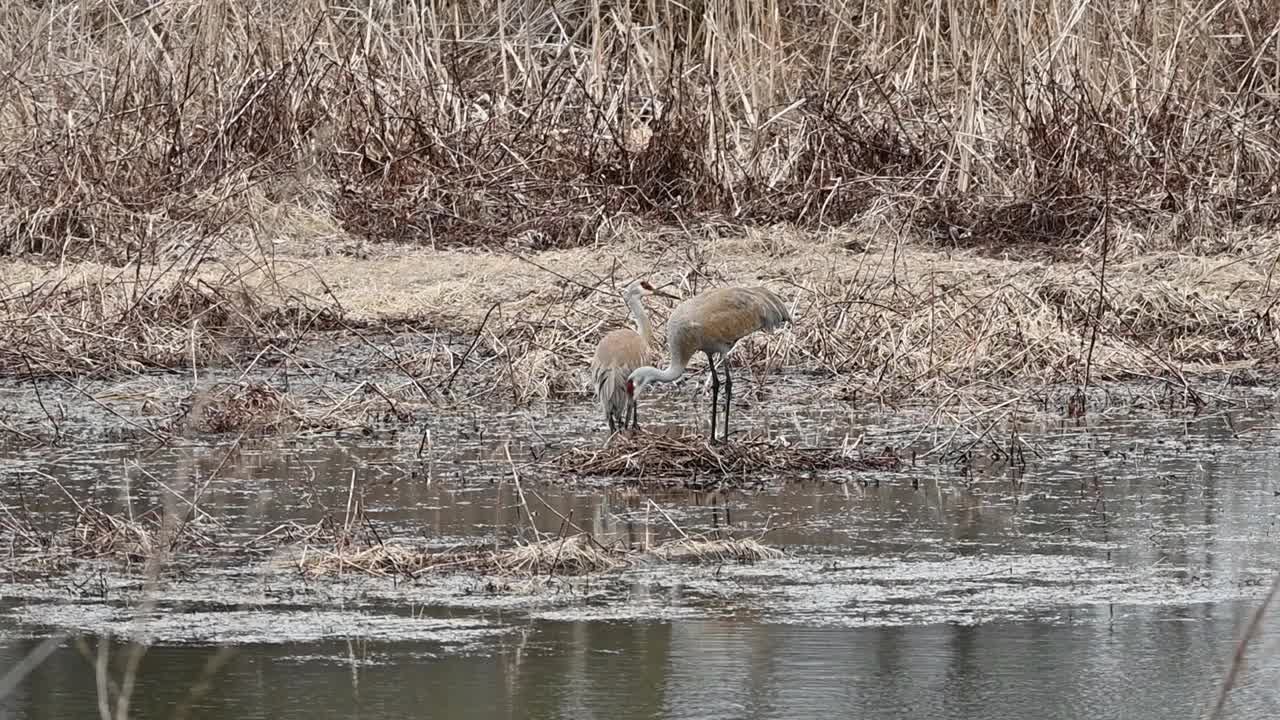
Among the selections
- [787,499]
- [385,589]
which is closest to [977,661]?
[385,589]

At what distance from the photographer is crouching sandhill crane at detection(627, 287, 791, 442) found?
350 inches

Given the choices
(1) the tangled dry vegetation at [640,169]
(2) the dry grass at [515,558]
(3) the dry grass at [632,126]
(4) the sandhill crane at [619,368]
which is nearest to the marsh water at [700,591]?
(2) the dry grass at [515,558]

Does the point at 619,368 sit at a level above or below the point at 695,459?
above

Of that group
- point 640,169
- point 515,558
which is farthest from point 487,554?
point 640,169

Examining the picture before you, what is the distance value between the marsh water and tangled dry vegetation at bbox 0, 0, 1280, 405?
2.10 meters

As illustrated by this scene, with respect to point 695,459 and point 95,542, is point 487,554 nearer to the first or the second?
point 95,542

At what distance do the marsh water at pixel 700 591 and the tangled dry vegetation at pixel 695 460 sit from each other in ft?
0.27

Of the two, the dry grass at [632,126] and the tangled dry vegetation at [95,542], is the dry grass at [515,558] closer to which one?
the tangled dry vegetation at [95,542]

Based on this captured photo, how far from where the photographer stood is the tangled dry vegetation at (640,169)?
11.1 m

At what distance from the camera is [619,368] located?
28.6 ft

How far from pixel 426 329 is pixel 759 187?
109 inches

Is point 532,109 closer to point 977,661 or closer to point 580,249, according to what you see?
point 580,249

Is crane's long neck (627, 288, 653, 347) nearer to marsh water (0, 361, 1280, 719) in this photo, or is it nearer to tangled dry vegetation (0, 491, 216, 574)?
marsh water (0, 361, 1280, 719)

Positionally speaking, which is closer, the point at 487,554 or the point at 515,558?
the point at 515,558
